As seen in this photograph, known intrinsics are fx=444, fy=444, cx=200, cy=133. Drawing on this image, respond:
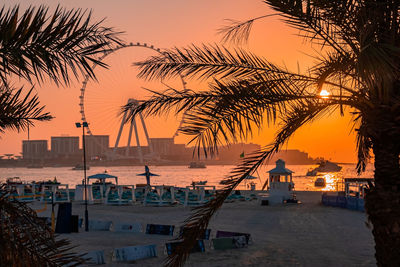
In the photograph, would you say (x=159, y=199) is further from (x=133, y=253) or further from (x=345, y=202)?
(x=133, y=253)

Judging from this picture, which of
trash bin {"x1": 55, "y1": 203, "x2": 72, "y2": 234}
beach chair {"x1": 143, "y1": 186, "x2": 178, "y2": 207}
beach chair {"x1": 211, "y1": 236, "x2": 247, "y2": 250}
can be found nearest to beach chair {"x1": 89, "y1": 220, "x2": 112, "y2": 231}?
trash bin {"x1": 55, "y1": 203, "x2": 72, "y2": 234}

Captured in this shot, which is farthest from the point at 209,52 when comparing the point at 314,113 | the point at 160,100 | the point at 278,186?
the point at 278,186

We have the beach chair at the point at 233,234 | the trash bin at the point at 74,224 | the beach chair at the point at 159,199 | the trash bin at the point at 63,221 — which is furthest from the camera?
the beach chair at the point at 159,199

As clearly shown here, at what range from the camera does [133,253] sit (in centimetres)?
1455

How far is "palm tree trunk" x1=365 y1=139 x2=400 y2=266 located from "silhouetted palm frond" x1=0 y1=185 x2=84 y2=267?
5549 millimetres

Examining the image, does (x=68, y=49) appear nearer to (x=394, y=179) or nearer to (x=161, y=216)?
(x=394, y=179)

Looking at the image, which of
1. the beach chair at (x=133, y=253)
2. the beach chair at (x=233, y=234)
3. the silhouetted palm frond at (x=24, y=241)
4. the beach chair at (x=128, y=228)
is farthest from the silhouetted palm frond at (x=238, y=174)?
the beach chair at (x=128, y=228)

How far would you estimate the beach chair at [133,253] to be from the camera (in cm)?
1433

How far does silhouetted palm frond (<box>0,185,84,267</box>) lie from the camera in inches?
122

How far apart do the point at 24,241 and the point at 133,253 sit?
11787 mm

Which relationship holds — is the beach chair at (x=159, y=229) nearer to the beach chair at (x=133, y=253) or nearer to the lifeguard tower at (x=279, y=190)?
the beach chair at (x=133, y=253)

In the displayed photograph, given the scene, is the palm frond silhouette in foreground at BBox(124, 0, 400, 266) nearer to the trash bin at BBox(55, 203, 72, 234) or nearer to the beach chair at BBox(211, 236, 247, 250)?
the beach chair at BBox(211, 236, 247, 250)

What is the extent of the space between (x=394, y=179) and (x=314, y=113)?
1.68 metres

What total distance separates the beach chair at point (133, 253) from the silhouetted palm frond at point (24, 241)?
11413 mm
